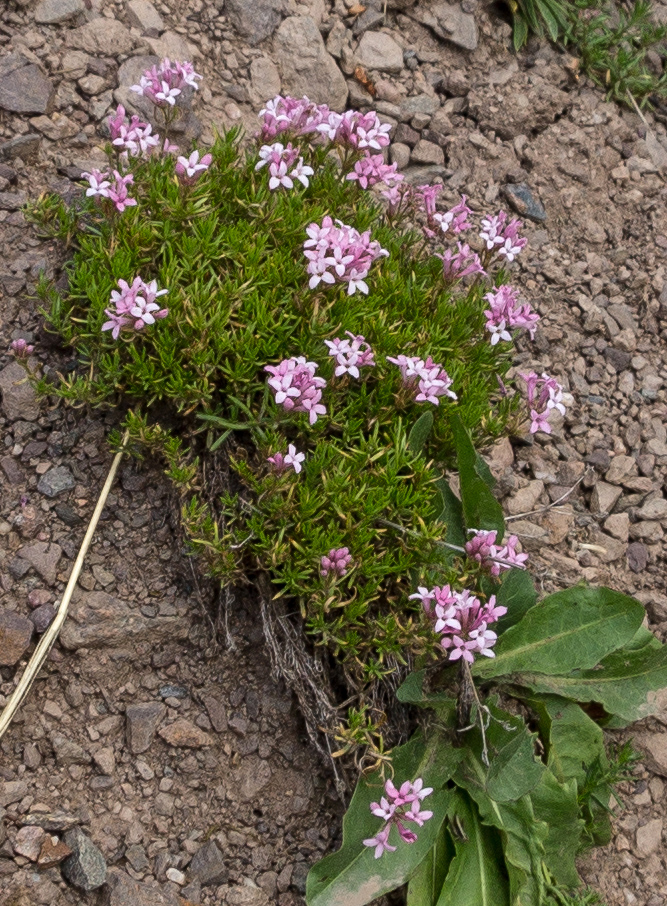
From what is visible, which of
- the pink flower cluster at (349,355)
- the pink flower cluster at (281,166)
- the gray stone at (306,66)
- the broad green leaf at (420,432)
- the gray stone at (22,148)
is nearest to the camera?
the pink flower cluster at (349,355)

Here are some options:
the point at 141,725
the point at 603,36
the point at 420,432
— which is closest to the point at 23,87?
the point at 420,432

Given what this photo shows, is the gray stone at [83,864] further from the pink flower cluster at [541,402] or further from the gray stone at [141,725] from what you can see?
the pink flower cluster at [541,402]

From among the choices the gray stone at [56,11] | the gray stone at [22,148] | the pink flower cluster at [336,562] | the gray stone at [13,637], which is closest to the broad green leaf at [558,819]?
the pink flower cluster at [336,562]

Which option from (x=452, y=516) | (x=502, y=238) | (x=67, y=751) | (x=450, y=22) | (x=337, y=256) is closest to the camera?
(x=67, y=751)

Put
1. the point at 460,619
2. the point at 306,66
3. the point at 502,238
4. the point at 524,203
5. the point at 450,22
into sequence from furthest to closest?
the point at 450,22, the point at 524,203, the point at 306,66, the point at 502,238, the point at 460,619

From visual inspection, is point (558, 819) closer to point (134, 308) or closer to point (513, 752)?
point (513, 752)

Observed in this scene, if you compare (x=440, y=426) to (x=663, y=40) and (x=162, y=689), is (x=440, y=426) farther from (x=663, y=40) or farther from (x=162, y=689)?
(x=663, y=40)

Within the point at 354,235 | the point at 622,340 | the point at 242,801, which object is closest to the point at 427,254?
the point at 354,235

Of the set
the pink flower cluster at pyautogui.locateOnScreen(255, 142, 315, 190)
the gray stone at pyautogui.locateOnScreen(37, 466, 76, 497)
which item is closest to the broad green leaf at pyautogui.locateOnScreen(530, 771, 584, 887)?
the gray stone at pyautogui.locateOnScreen(37, 466, 76, 497)
